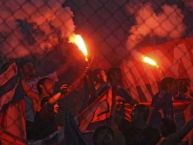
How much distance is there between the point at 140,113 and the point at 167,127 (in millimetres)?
343

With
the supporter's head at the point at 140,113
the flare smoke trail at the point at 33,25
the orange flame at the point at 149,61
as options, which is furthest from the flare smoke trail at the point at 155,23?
the supporter's head at the point at 140,113

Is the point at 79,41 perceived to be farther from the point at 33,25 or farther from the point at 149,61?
the point at 149,61

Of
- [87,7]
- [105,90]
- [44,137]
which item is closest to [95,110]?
[105,90]

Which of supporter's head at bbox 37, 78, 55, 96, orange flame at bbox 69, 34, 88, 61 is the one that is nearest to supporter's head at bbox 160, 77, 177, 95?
orange flame at bbox 69, 34, 88, 61

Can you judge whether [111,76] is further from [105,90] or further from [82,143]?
[82,143]

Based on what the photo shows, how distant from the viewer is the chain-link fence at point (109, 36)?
15.5ft

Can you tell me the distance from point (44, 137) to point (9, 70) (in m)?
0.69

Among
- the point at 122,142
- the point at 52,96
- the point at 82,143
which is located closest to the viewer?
the point at 82,143

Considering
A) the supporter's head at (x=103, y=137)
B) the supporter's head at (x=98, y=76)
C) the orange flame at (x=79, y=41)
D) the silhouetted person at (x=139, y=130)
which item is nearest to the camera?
the supporter's head at (x=103, y=137)

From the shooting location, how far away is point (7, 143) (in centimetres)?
353

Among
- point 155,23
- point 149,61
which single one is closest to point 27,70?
point 149,61

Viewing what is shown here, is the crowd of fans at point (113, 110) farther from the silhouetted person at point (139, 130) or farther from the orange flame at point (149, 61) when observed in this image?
the orange flame at point (149, 61)

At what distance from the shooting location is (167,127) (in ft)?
11.7

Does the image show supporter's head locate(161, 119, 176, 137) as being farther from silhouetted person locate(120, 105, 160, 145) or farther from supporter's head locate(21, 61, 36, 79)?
supporter's head locate(21, 61, 36, 79)
